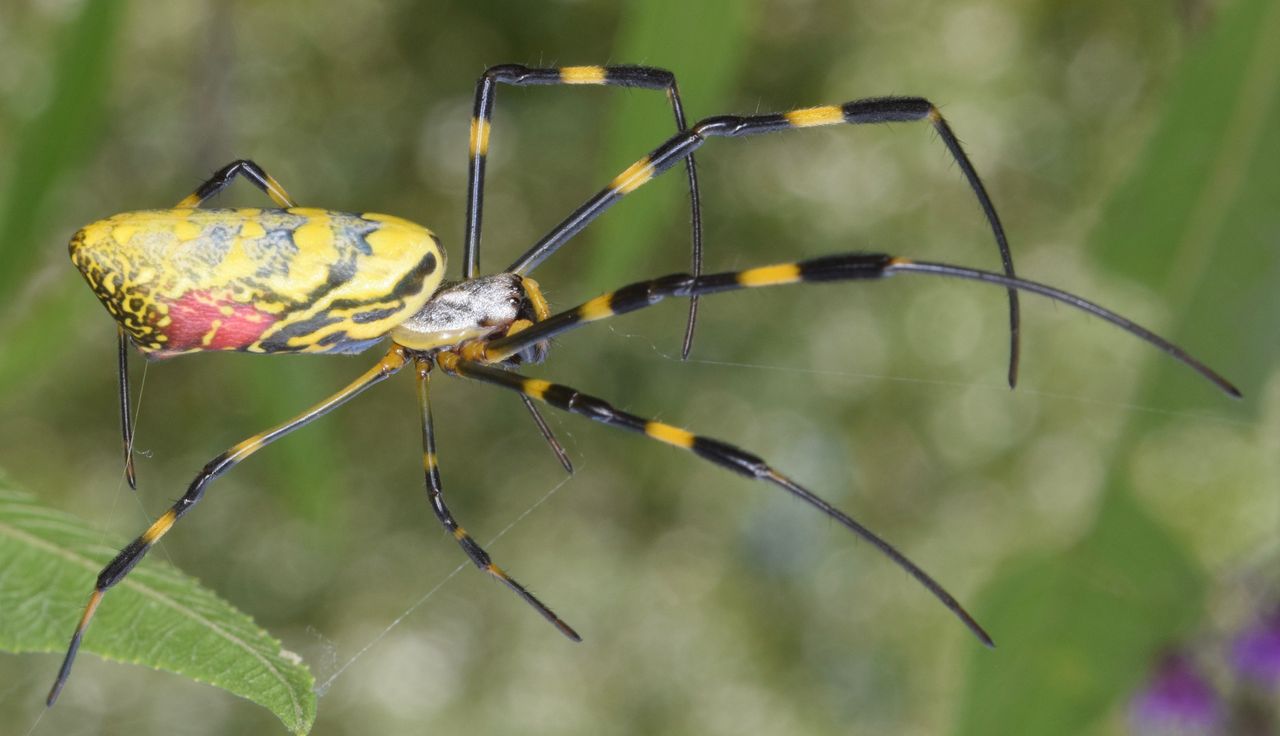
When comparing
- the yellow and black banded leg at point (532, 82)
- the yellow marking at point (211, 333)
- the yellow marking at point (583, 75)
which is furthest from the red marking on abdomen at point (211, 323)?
the yellow marking at point (583, 75)

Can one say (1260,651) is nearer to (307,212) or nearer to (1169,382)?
(1169,382)

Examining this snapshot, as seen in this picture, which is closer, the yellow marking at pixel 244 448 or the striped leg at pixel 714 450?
the striped leg at pixel 714 450

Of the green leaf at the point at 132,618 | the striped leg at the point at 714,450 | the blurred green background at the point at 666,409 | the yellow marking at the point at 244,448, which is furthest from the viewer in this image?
the blurred green background at the point at 666,409

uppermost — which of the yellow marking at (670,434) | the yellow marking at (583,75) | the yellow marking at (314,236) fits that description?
the yellow marking at (583,75)

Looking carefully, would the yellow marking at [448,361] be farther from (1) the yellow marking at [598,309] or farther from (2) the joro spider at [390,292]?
(1) the yellow marking at [598,309]

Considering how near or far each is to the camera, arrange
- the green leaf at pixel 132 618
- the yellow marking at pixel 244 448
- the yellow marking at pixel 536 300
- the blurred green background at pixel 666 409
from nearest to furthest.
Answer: the green leaf at pixel 132 618, the yellow marking at pixel 244 448, the yellow marking at pixel 536 300, the blurred green background at pixel 666 409

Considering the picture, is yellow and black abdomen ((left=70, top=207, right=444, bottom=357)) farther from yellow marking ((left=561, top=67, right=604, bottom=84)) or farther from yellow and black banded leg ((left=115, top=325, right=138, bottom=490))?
yellow marking ((left=561, top=67, right=604, bottom=84))
